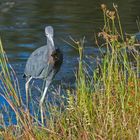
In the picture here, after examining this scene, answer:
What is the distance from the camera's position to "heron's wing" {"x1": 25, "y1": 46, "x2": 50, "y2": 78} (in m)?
7.46

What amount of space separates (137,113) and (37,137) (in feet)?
2.58

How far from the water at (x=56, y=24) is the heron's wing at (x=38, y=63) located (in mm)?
1573

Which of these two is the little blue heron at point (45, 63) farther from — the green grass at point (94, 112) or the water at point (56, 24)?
Answer: the green grass at point (94, 112)

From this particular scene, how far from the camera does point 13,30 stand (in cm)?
1314

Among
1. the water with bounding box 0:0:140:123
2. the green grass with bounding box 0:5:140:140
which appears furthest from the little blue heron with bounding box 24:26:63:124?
the green grass with bounding box 0:5:140:140

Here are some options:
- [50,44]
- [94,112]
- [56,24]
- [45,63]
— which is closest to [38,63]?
[45,63]

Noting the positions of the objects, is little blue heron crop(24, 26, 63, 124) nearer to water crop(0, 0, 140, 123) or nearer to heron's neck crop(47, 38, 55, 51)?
heron's neck crop(47, 38, 55, 51)

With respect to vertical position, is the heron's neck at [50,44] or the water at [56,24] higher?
the heron's neck at [50,44]

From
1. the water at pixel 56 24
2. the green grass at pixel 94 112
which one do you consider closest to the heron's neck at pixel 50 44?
the green grass at pixel 94 112

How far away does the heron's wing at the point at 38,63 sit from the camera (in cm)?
746

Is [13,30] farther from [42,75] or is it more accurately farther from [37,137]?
[37,137]

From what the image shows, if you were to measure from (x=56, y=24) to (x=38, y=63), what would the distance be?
20.1ft

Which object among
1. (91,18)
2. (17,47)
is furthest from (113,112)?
(91,18)

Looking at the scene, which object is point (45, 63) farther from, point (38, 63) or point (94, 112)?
point (94, 112)
